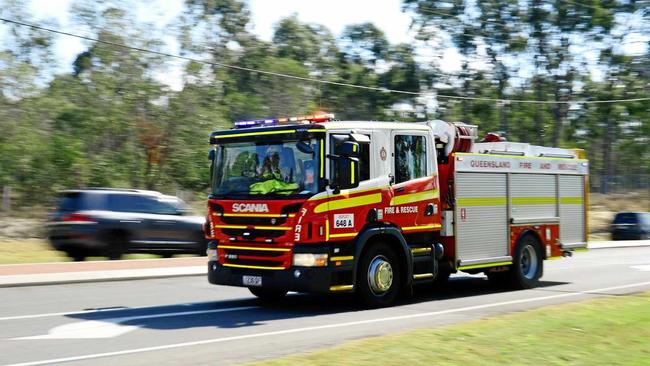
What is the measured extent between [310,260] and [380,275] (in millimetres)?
1437

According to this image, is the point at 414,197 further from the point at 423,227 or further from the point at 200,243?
the point at 200,243

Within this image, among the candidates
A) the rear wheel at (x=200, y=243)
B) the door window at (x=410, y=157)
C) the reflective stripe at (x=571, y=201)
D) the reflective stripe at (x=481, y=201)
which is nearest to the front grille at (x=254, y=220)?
the door window at (x=410, y=157)

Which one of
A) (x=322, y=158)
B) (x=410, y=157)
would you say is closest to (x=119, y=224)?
(x=410, y=157)

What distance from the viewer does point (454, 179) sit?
44.2 feet

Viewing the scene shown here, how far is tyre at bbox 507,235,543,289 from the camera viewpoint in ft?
49.5

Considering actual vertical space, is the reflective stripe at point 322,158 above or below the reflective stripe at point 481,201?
above

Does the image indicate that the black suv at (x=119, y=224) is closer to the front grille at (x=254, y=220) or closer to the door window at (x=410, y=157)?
the front grille at (x=254, y=220)

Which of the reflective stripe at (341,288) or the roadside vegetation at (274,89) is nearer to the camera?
the reflective stripe at (341,288)

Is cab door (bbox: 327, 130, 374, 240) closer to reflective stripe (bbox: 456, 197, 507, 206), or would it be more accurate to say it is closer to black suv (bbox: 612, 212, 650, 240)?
reflective stripe (bbox: 456, 197, 507, 206)

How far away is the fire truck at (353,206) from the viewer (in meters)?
11.3

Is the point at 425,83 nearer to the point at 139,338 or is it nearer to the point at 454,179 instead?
the point at 454,179

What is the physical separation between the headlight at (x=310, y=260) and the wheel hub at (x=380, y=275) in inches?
41.3

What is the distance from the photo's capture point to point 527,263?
1560 centimetres

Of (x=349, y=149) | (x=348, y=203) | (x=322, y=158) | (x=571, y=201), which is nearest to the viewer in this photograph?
(x=349, y=149)
